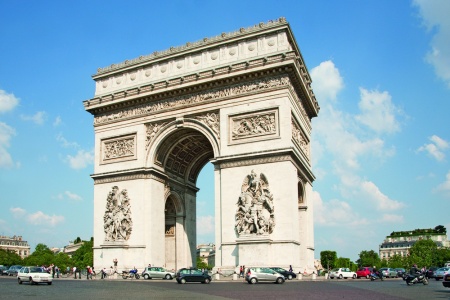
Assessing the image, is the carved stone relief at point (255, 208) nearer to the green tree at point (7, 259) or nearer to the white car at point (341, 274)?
the white car at point (341, 274)

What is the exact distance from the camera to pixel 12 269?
54.7m

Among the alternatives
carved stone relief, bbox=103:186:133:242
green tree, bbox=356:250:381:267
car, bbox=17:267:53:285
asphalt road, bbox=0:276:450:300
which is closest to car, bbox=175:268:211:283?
asphalt road, bbox=0:276:450:300

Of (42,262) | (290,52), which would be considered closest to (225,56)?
(290,52)

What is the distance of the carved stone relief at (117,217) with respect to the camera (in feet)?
115

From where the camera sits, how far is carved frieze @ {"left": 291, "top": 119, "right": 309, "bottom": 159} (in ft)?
108

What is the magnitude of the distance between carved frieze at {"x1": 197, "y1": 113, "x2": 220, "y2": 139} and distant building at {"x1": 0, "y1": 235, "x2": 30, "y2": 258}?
14540 centimetres

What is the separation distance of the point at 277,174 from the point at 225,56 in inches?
359

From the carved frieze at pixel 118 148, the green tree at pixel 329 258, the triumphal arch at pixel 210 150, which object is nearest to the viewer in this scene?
the triumphal arch at pixel 210 150

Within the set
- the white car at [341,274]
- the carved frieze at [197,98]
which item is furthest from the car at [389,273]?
the carved frieze at [197,98]

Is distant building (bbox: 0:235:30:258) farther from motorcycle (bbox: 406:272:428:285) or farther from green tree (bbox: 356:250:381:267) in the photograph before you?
motorcycle (bbox: 406:272:428:285)

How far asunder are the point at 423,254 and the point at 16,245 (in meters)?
127

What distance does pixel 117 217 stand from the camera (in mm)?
35438

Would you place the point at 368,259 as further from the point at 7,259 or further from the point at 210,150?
the point at 210,150

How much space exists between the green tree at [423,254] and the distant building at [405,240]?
128 feet
